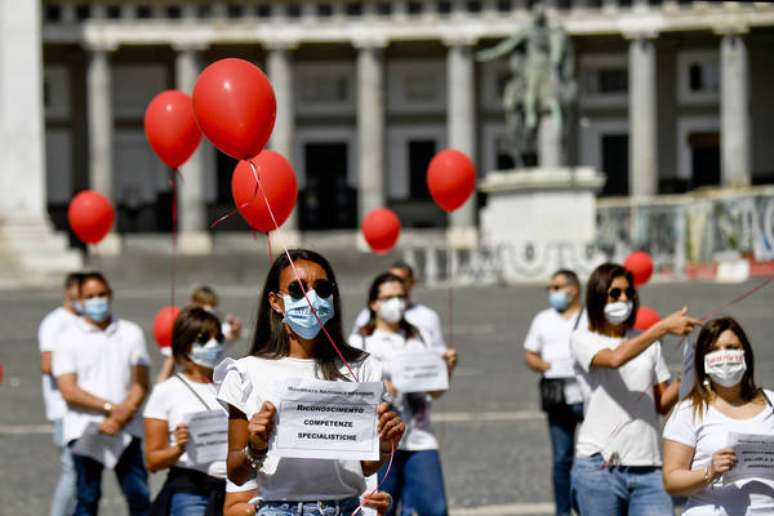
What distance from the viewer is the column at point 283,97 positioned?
51750mm

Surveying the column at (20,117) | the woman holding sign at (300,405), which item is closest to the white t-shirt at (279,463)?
the woman holding sign at (300,405)

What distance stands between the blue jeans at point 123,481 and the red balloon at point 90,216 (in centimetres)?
339

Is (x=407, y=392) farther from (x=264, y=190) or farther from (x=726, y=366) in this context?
(x=726, y=366)

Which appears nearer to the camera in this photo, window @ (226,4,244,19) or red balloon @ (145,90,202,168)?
red balloon @ (145,90,202,168)

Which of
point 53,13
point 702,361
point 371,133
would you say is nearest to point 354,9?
point 371,133

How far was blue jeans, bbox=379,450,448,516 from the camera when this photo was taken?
8.05 metres

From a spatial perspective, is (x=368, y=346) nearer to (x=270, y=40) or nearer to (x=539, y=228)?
(x=539, y=228)

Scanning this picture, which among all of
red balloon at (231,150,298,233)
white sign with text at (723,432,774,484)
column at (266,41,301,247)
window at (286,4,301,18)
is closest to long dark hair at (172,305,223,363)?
red balloon at (231,150,298,233)

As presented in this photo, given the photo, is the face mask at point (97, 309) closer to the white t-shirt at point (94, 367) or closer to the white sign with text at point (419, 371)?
the white t-shirt at point (94, 367)

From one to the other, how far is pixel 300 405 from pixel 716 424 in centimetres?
167

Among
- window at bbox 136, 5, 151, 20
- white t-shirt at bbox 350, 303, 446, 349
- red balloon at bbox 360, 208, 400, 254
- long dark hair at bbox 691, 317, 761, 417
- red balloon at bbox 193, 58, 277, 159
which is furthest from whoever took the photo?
window at bbox 136, 5, 151, 20

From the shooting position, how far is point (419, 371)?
8.26 meters

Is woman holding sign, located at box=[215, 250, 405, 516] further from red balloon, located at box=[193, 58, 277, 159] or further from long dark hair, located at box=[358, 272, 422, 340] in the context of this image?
long dark hair, located at box=[358, 272, 422, 340]

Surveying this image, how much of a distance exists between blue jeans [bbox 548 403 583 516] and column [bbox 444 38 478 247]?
41419 millimetres
